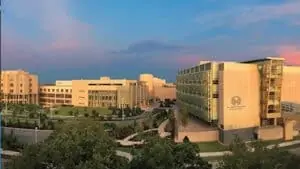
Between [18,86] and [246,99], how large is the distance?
41836mm

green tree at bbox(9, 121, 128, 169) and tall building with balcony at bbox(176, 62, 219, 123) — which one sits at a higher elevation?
tall building with balcony at bbox(176, 62, 219, 123)

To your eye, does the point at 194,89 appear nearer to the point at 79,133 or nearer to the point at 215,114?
the point at 215,114

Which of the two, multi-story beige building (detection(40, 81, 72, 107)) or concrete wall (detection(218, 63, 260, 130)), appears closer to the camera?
concrete wall (detection(218, 63, 260, 130))

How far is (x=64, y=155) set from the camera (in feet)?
41.3

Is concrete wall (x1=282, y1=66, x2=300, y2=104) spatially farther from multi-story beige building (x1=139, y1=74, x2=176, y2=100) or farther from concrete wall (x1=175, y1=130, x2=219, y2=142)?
multi-story beige building (x1=139, y1=74, x2=176, y2=100)

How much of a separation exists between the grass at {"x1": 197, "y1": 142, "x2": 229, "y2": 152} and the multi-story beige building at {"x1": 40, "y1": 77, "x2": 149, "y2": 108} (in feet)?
109

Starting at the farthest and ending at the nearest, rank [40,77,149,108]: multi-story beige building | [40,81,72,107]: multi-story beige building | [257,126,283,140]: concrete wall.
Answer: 1. [40,81,72,107]: multi-story beige building
2. [40,77,149,108]: multi-story beige building
3. [257,126,283,140]: concrete wall

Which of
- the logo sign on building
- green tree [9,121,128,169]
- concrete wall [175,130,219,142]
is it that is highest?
the logo sign on building

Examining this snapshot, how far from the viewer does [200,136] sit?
2605cm

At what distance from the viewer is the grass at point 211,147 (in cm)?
2353

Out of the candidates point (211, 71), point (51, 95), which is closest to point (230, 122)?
point (211, 71)

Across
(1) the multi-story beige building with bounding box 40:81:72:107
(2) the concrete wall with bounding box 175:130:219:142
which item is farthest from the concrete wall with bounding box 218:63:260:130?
(1) the multi-story beige building with bounding box 40:81:72:107

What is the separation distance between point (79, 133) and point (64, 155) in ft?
5.56

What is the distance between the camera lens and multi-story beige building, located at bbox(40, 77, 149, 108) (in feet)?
194
